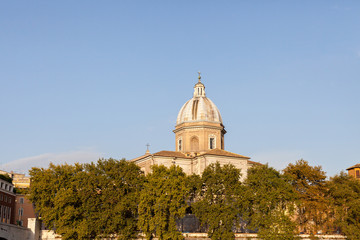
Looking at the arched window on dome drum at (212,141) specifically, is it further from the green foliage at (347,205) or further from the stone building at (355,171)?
the stone building at (355,171)

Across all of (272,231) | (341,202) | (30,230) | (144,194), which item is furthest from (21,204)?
(341,202)

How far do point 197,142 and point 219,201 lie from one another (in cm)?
2073

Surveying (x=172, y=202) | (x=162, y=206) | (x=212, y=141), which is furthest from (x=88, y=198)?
(x=212, y=141)

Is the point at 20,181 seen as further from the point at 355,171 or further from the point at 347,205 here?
the point at 355,171

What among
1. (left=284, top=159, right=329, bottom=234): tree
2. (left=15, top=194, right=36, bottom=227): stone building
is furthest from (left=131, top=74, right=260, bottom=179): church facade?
(left=15, top=194, right=36, bottom=227): stone building

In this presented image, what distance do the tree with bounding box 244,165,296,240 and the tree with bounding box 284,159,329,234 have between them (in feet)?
4.94

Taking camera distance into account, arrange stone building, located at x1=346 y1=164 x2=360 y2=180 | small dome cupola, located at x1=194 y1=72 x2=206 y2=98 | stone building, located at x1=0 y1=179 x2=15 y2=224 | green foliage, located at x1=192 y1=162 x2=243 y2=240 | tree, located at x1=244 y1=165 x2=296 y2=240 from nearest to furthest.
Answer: green foliage, located at x1=192 y1=162 x2=243 y2=240 < tree, located at x1=244 y1=165 x2=296 y2=240 < stone building, located at x1=0 y1=179 x2=15 y2=224 < small dome cupola, located at x1=194 y1=72 x2=206 y2=98 < stone building, located at x1=346 y1=164 x2=360 y2=180

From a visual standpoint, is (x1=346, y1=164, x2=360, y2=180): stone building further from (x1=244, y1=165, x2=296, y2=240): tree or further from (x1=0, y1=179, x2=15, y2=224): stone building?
(x1=0, y1=179, x2=15, y2=224): stone building

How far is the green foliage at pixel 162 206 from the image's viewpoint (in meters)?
45.1

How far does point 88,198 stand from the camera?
1823 inches

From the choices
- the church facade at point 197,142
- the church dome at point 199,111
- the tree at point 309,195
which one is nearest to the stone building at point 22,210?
the church facade at point 197,142

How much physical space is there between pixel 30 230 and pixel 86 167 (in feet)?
27.8

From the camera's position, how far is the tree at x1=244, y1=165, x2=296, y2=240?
4666 centimetres

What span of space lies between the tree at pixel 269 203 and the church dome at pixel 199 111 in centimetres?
1909
